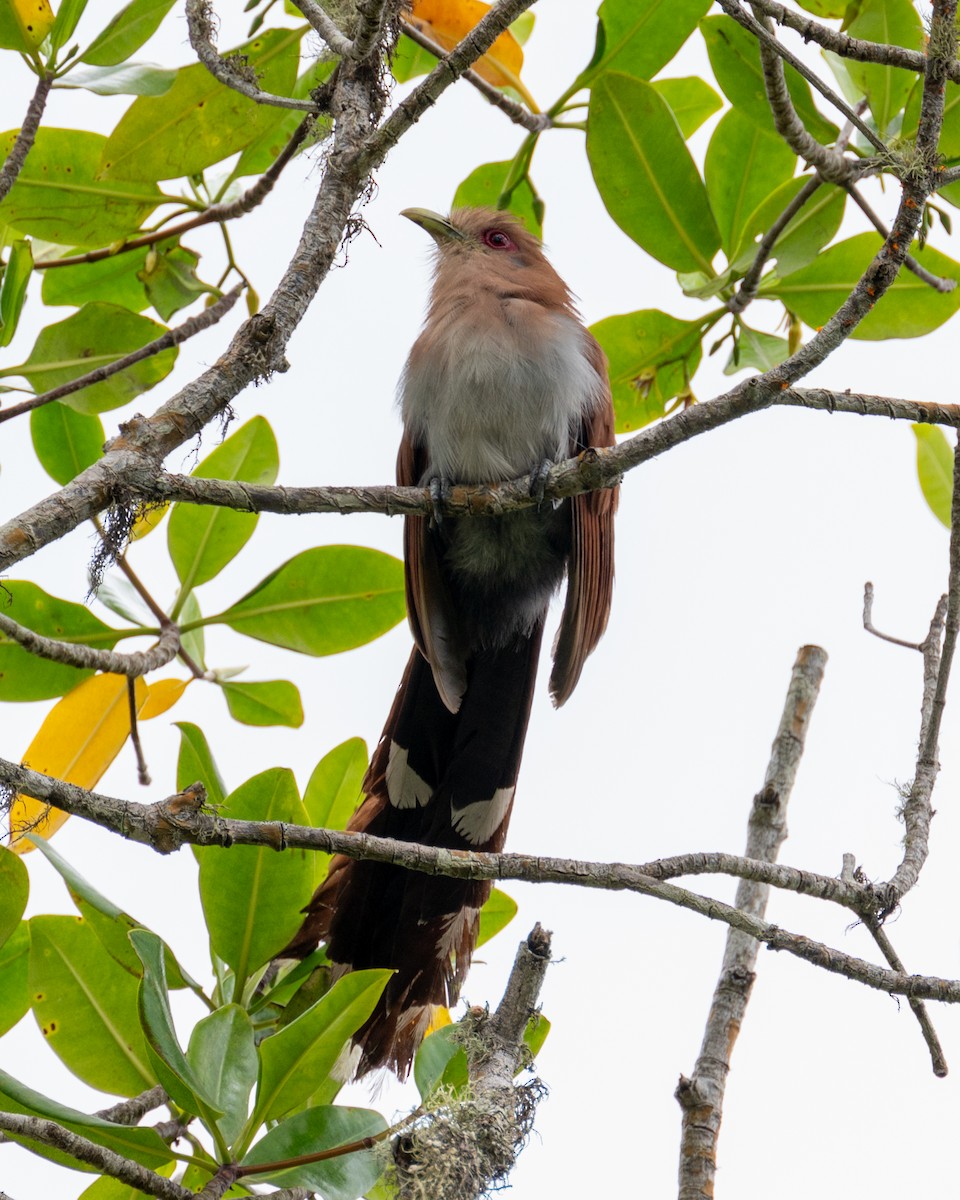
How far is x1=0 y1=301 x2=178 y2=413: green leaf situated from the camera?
11.6 ft

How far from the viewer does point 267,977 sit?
3078 millimetres

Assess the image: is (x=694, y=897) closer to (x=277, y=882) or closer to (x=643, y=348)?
(x=277, y=882)

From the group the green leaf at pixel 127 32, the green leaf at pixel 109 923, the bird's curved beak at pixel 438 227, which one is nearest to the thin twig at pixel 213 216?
the green leaf at pixel 127 32

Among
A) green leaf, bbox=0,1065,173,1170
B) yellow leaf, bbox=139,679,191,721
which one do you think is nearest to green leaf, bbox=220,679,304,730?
yellow leaf, bbox=139,679,191,721

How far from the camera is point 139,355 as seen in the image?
3223 mm

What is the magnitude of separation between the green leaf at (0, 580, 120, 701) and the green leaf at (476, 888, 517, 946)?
1.26 m

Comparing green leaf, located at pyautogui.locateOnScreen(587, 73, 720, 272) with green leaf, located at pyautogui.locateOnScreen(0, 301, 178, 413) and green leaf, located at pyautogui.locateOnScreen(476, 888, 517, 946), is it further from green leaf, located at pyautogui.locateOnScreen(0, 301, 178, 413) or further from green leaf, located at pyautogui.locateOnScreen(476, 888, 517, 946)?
green leaf, located at pyautogui.locateOnScreen(476, 888, 517, 946)

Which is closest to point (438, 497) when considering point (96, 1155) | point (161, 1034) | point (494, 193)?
point (161, 1034)

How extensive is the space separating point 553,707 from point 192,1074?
5.88 feet

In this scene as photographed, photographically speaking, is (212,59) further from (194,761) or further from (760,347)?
(760,347)

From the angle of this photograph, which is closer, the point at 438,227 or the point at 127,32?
the point at 127,32

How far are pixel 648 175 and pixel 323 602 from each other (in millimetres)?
1513

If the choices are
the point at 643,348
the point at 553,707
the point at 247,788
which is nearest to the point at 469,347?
the point at 643,348

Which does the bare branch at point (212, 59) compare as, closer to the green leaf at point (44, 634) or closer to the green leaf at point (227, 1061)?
the green leaf at point (44, 634)
